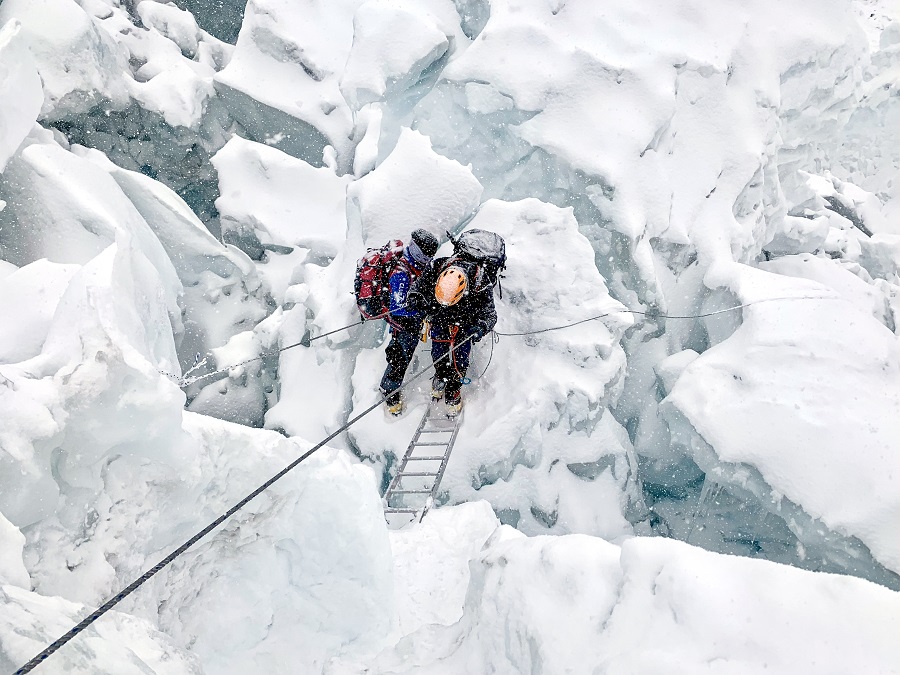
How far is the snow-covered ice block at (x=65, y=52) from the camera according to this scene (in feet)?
21.1

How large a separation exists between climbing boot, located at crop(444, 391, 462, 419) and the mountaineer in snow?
0.40 m

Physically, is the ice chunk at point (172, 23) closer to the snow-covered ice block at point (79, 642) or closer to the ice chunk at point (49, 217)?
the ice chunk at point (49, 217)

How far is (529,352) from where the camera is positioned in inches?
176

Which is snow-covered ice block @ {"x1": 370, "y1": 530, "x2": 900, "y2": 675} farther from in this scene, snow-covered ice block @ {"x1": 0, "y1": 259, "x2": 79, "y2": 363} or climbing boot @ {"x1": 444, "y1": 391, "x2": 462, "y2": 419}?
snow-covered ice block @ {"x1": 0, "y1": 259, "x2": 79, "y2": 363}

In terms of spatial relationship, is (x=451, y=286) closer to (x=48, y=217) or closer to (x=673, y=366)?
(x=673, y=366)

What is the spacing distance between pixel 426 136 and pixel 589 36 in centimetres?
162

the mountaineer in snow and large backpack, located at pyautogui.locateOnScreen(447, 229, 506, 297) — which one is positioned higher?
large backpack, located at pyautogui.locateOnScreen(447, 229, 506, 297)

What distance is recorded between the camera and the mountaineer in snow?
3965 mm

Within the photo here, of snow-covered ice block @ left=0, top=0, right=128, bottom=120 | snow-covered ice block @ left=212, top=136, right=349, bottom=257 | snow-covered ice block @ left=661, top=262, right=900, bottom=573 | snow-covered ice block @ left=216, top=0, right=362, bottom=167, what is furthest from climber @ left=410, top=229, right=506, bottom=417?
snow-covered ice block @ left=0, top=0, right=128, bottom=120

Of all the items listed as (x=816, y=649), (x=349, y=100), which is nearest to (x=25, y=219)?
(x=349, y=100)

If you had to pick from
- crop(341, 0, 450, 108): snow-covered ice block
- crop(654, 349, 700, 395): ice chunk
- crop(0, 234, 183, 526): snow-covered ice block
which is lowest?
crop(654, 349, 700, 395): ice chunk

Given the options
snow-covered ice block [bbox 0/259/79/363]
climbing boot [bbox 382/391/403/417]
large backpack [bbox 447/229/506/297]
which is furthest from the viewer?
climbing boot [bbox 382/391/403/417]

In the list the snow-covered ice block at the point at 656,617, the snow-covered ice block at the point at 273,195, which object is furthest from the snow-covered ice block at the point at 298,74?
the snow-covered ice block at the point at 656,617

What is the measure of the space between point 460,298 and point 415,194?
1287mm
